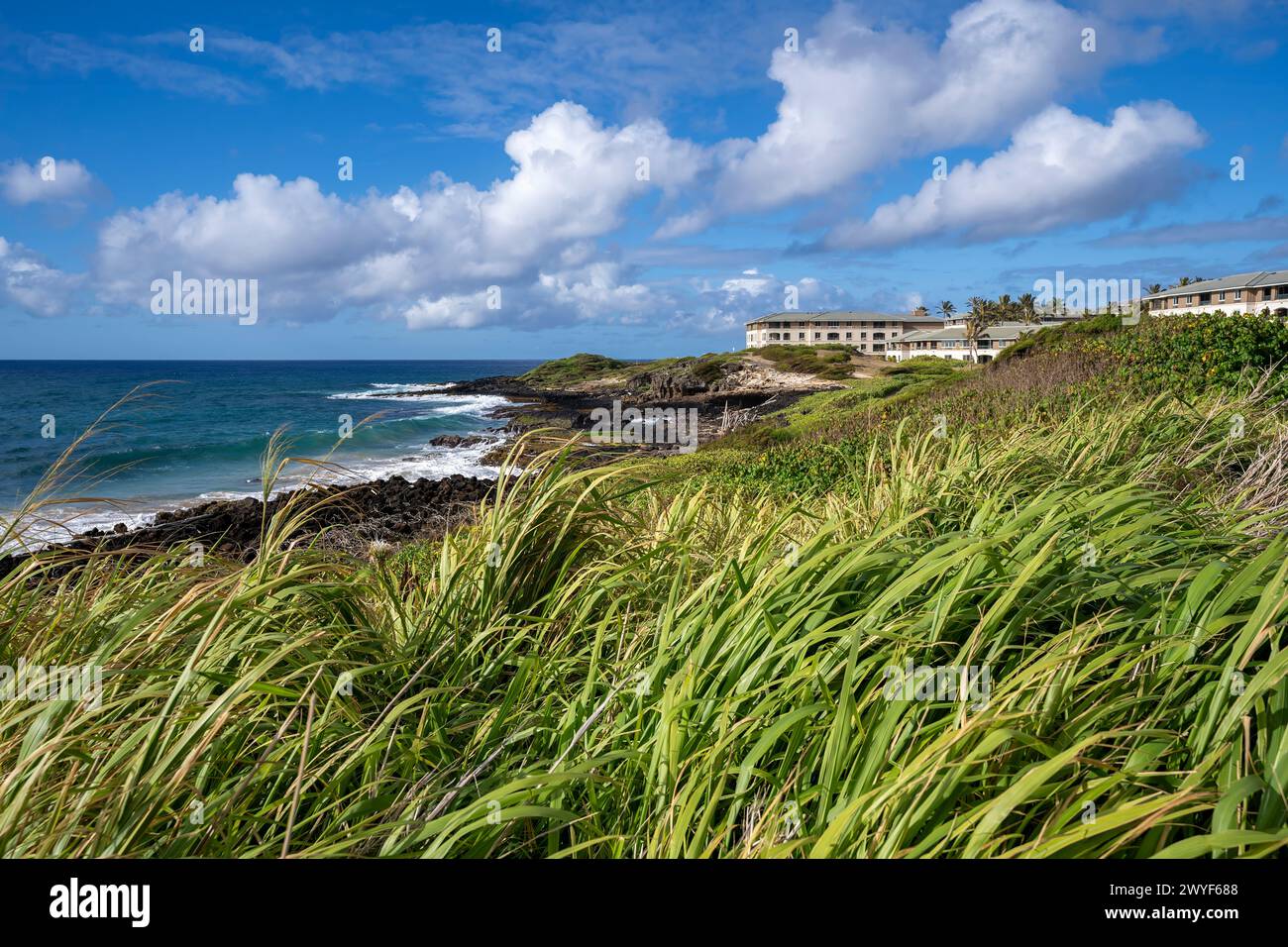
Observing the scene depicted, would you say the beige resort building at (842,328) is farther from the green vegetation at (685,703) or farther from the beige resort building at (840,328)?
the green vegetation at (685,703)

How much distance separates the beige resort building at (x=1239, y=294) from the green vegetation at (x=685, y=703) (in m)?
65.5

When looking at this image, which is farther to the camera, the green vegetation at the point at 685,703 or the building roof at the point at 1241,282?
the building roof at the point at 1241,282

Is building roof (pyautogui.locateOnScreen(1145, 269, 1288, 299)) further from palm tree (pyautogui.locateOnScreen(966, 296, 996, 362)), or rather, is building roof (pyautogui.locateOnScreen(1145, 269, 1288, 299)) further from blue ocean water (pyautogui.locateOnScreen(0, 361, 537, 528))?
blue ocean water (pyautogui.locateOnScreen(0, 361, 537, 528))

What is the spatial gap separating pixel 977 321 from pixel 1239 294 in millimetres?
20530

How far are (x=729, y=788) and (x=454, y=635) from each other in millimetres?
1376

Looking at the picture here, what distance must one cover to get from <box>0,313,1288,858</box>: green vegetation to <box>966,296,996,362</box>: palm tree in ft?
233

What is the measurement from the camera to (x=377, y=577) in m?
3.67

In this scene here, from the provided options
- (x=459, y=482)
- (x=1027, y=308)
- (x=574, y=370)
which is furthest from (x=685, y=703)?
(x=1027, y=308)

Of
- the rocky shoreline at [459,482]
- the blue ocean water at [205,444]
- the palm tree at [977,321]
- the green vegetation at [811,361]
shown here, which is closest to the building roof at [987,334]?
the palm tree at [977,321]

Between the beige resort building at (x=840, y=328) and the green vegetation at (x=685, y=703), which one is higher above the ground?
the beige resort building at (x=840, y=328)

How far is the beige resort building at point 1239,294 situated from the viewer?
194 ft

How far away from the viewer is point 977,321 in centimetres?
7444

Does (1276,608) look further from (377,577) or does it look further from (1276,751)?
(377,577)
